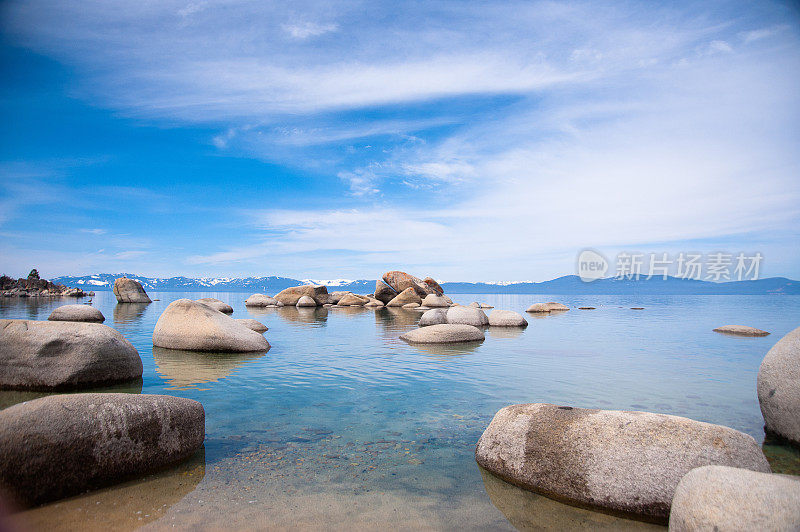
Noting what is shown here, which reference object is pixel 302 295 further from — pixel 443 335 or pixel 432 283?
pixel 443 335

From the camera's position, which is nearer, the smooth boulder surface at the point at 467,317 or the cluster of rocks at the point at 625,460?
the cluster of rocks at the point at 625,460

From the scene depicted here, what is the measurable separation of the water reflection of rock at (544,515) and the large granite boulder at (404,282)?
52075 millimetres

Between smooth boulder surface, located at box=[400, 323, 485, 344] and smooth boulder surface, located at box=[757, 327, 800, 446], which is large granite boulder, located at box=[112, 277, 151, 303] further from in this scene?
smooth boulder surface, located at box=[757, 327, 800, 446]

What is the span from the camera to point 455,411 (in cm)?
855

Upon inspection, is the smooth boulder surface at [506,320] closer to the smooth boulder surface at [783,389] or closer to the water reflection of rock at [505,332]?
the water reflection of rock at [505,332]

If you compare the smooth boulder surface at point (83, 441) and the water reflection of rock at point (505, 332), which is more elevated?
the smooth boulder surface at point (83, 441)

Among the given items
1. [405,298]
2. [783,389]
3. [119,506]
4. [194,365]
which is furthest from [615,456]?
[405,298]

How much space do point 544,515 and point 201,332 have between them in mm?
12770

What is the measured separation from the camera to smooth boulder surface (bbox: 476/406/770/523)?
4844 millimetres

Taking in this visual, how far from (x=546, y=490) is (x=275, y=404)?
18.1ft

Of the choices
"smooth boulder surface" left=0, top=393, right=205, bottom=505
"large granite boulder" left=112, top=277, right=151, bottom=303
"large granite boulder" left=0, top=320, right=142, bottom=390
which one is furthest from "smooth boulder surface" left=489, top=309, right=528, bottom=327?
"large granite boulder" left=112, top=277, right=151, bottom=303

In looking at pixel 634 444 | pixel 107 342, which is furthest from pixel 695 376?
pixel 107 342

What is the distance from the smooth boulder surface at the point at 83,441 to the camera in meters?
4.63

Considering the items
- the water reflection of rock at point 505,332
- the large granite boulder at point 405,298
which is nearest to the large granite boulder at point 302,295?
the large granite boulder at point 405,298
